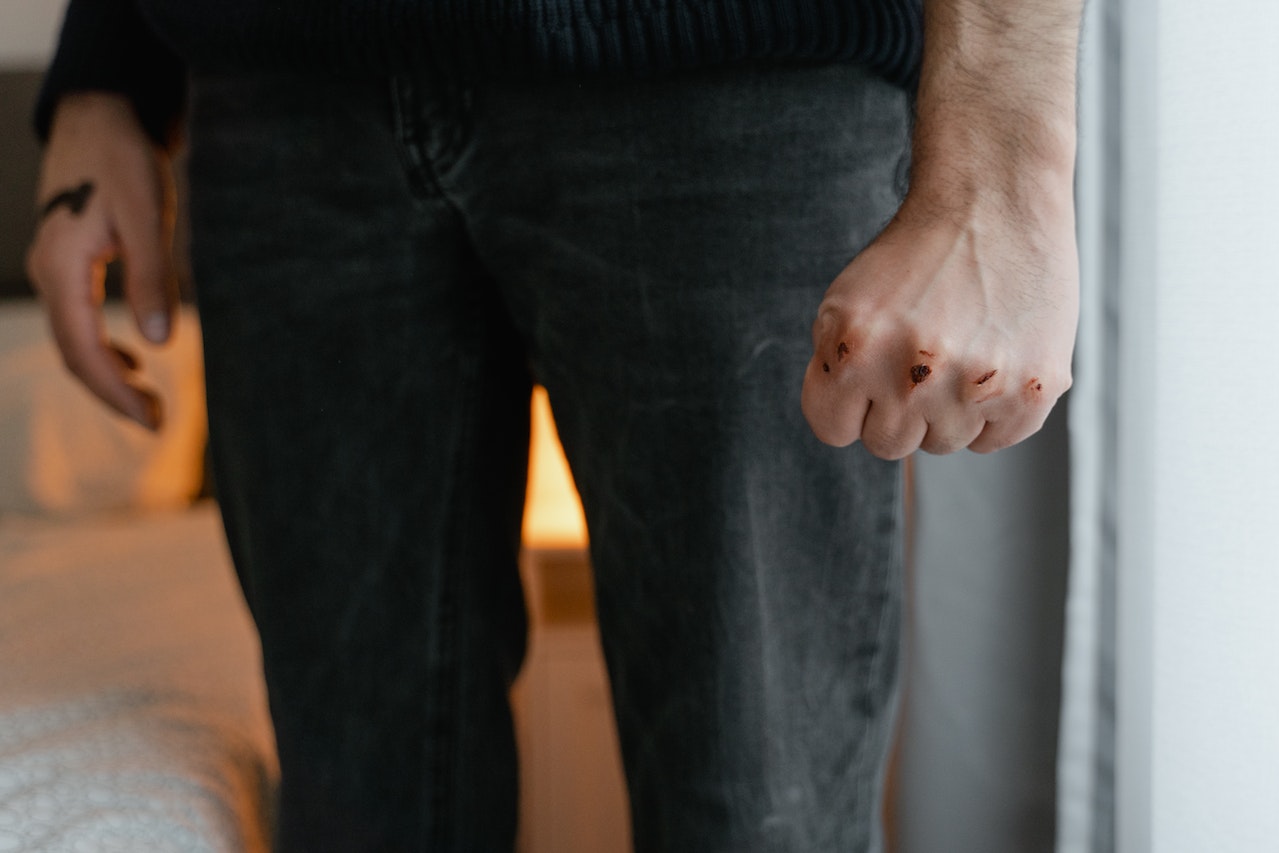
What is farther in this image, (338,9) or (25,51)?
(25,51)

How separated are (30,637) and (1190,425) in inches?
41.9

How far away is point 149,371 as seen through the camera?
5.57 feet

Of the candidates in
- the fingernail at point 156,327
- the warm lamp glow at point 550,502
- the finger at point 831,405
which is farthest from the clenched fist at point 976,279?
the warm lamp glow at point 550,502

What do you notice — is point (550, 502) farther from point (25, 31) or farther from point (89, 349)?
point (25, 31)

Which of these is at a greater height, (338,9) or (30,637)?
(338,9)

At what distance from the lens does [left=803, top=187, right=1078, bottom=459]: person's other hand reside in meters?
0.37

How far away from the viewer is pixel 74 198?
0.67 meters

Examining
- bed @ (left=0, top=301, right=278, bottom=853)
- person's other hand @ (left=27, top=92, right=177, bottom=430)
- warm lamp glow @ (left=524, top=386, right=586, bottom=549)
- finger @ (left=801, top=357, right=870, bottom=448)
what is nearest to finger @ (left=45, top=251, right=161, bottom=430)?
person's other hand @ (left=27, top=92, right=177, bottom=430)

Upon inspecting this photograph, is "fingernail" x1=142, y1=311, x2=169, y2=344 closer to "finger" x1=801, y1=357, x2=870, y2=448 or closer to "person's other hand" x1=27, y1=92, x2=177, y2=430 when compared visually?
"person's other hand" x1=27, y1=92, x2=177, y2=430

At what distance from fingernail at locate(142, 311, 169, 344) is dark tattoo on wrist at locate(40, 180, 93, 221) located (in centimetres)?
8

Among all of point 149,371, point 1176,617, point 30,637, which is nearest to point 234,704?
point 30,637

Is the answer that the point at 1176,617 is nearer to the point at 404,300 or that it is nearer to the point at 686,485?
the point at 686,485

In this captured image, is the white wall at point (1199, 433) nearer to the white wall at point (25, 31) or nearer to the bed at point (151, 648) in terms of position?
the bed at point (151, 648)

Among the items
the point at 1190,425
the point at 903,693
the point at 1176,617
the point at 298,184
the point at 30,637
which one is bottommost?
the point at 903,693
